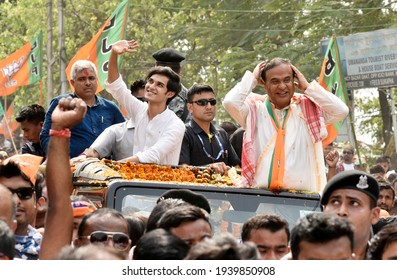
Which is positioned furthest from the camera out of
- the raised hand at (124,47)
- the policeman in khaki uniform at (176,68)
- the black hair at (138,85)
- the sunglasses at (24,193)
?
the black hair at (138,85)

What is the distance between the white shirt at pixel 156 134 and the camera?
365 inches

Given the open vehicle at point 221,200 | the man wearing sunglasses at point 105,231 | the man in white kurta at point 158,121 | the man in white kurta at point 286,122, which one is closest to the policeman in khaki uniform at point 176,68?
the man in white kurta at point 158,121

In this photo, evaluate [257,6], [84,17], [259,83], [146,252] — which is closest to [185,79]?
[84,17]

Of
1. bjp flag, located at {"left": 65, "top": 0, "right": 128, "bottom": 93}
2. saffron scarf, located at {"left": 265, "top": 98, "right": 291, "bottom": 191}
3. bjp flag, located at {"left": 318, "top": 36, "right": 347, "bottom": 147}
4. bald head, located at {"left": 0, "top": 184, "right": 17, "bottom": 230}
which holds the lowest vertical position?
bald head, located at {"left": 0, "top": 184, "right": 17, "bottom": 230}

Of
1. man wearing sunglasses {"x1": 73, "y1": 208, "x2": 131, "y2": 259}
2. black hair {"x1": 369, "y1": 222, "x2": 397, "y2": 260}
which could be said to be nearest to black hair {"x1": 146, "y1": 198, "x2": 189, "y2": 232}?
man wearing sunglasses {"x1": 73, "y1": 208, "x2": 131, "y2": 259}

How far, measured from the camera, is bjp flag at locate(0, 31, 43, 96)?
24203 millimetres

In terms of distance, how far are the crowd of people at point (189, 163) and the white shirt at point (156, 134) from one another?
11mm

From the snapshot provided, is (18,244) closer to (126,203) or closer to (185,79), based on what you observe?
(126,203)

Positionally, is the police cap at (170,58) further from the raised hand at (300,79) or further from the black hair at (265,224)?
the black hair at (265,224)

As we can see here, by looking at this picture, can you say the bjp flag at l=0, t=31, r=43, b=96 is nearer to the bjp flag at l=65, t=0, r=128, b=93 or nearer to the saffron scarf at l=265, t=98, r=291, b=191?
the bjp flag at l=65, t=0, r=128, b=93

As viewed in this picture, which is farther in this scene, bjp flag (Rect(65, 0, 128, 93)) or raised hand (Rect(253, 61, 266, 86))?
bjp flag (Rect(65, 0, 128, 93))

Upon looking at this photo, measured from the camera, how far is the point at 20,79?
24484mm

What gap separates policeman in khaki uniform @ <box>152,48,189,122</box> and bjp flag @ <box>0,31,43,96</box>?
13.0 meters

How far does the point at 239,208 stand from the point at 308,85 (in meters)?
1.18
